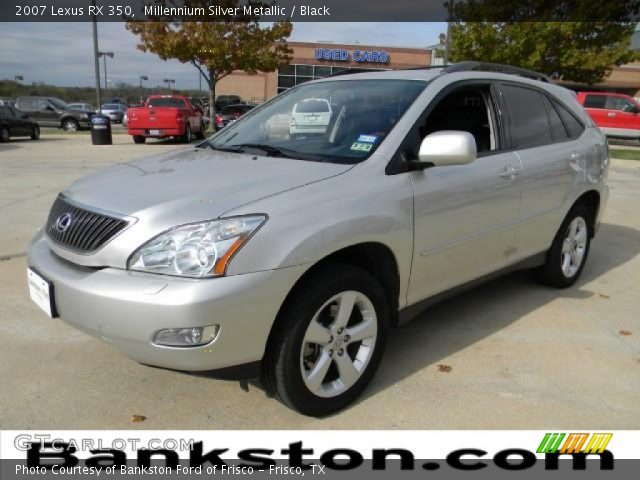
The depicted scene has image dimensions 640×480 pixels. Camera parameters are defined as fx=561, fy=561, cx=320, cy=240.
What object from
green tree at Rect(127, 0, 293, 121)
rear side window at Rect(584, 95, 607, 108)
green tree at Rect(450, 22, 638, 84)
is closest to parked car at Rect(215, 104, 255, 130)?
green tree at Rect(127, 0, 293, 121)

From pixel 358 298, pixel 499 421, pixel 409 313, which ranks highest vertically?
pixel 358 298

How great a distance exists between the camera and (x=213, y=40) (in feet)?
72.5

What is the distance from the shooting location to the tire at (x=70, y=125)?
25.6 meters

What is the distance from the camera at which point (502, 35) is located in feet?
69.1

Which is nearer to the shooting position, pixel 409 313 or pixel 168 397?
pixel 168 397

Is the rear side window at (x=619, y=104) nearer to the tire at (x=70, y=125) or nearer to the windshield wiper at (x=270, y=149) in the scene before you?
the windshield wiper at (x=270, y=149)

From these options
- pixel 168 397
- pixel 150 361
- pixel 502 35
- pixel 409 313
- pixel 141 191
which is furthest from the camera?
pixel 502 35

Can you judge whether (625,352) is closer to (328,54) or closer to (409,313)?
(409,313)

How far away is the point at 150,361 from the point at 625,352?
2.95m

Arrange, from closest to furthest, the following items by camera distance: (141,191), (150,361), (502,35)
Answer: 1. (150,361)
2. (141,191)
3. (502,35)

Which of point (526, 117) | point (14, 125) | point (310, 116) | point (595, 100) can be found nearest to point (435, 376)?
point (310, 116)

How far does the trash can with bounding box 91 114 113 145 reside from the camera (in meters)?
17.6

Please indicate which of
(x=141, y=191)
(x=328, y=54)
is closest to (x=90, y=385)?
(x=141, y=191)

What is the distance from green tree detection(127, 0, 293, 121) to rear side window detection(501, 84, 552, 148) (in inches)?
779
